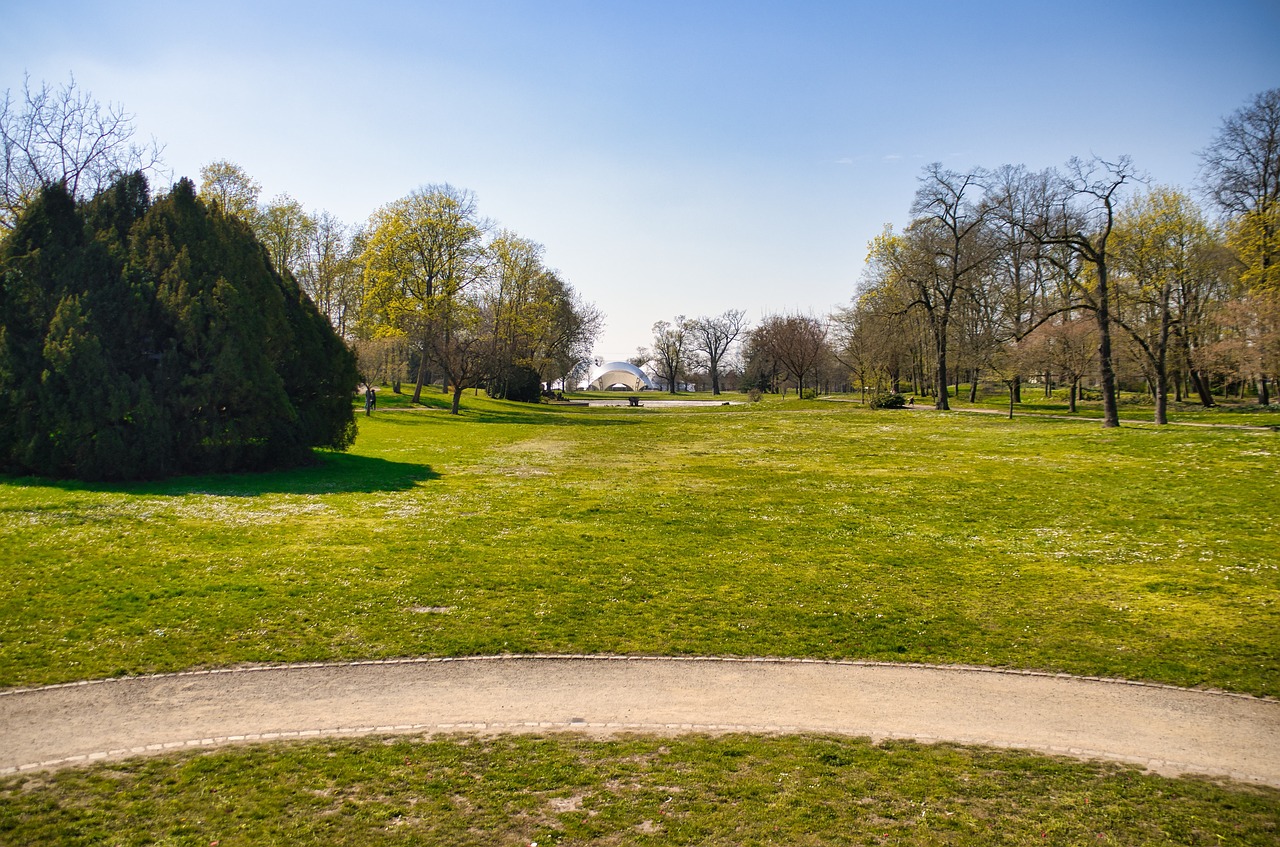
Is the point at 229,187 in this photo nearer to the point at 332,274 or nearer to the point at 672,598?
the point at 332,274

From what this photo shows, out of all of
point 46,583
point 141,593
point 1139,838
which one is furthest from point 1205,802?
point 46,583

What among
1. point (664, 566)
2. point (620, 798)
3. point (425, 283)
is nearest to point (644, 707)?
point (620, 798)

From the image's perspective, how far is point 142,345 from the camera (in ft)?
67.9

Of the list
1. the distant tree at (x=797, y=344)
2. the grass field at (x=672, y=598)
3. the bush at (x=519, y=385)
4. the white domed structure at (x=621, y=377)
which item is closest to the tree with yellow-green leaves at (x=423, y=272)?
the bush at (x=519, y=385)

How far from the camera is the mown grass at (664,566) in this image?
9.98 meters

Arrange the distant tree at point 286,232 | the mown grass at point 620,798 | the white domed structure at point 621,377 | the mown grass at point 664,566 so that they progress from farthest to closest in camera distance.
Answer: the white domed structure at point 621,377 → the distant tree at point 286,232 → the mown grass at point 664,566 → the mown grass at point 620,798

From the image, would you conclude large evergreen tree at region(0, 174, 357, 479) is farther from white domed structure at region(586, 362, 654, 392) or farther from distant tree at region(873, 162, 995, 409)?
white domed structure at region(586, 362, 654, 392)

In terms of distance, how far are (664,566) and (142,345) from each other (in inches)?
664

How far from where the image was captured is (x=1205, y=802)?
21.1ft

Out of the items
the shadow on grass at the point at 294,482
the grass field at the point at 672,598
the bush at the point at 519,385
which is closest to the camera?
the grass field at the point at 672,598

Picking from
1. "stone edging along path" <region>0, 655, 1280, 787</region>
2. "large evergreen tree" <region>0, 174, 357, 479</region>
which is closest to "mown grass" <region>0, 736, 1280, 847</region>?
"stone edging along path" <region>0, 655, 1280, 787</region>

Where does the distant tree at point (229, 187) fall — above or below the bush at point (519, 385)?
above

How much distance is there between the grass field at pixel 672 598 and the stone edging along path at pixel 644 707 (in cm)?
40

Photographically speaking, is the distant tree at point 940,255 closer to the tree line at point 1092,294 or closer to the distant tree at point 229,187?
the tree line at point 1092,294
